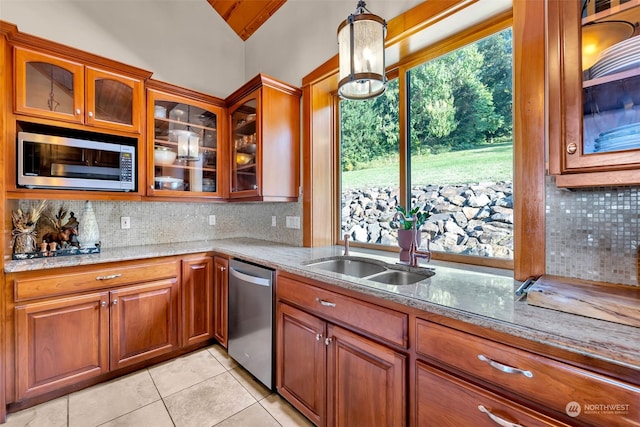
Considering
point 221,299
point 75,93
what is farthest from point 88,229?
point 221,299

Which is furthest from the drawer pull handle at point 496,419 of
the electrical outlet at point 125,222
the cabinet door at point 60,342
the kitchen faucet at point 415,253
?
the electrical outlet at point 125,222

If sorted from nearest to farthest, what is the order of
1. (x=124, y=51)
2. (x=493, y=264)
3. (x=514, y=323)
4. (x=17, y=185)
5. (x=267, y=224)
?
(x=514, y=323) < (x=493, y=264) < (x=17, y=185) < (x=124, y=51) < (x=267, y=224)

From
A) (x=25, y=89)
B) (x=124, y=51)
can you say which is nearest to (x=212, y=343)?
(x=25, y=89)

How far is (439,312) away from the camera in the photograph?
98 cm

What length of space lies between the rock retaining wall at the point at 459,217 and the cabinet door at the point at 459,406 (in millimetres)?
893

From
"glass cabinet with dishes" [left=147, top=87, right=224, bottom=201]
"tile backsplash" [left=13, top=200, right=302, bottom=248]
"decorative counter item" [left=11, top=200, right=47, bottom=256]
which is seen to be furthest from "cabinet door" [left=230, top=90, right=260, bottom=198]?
"decorative counter item" [left=11, top=200, right=47, bottom=256]

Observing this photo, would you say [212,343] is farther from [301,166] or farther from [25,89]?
[25,89]

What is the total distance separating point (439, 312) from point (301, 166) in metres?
1.83

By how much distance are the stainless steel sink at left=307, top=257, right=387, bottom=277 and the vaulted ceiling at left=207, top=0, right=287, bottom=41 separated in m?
2.48

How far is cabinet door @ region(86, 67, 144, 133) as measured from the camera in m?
1.96

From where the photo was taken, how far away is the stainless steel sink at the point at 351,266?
1818 millimetres

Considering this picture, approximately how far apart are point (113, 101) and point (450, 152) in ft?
8.10

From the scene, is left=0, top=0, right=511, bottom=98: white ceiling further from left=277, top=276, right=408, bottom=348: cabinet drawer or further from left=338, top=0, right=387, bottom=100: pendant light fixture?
left=277, top=276, right=408, bottom=348: cabinet drawer

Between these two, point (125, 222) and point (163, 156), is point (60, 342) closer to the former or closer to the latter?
point (125, 222)
